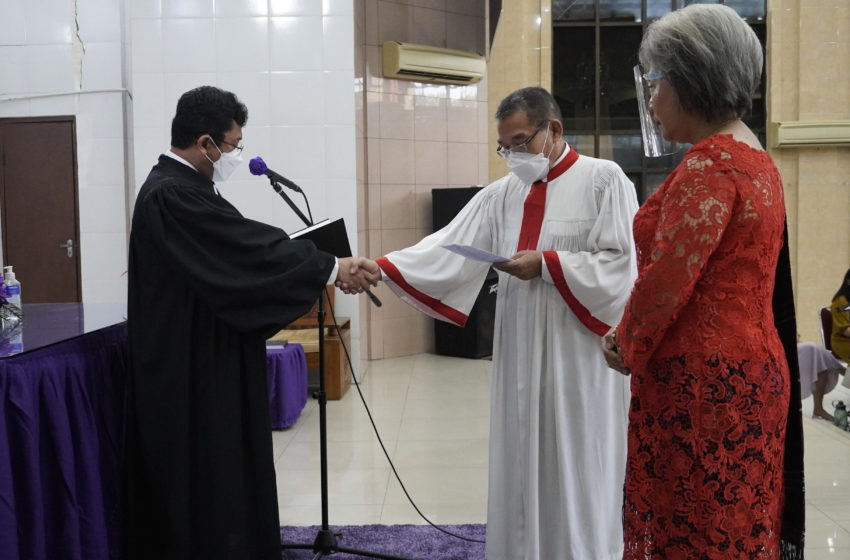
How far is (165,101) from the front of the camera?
6023mm

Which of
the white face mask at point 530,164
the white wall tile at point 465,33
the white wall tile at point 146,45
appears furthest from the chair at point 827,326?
the white wall tile at point 146,45

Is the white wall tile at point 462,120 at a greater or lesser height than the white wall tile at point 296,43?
lesser

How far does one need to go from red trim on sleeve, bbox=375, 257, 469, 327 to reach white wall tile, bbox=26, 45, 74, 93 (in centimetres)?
515

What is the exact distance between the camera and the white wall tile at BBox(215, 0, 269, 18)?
19.6 feet

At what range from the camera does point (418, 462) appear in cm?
429

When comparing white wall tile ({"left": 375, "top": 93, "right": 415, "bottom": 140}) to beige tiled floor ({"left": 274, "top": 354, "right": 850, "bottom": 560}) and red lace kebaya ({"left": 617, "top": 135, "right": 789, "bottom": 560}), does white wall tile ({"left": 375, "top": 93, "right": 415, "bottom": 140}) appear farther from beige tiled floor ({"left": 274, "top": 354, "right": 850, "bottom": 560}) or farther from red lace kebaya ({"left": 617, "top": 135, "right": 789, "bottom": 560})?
red lace kebaya ({"left": 617, "top": 135, "right": 789, "bottom": 560})

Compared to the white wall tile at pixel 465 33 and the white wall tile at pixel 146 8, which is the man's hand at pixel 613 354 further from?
the white wall tile at pixel 465 33

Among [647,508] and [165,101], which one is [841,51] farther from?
[647,508]

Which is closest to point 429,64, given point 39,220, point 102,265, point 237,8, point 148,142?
point 237,8

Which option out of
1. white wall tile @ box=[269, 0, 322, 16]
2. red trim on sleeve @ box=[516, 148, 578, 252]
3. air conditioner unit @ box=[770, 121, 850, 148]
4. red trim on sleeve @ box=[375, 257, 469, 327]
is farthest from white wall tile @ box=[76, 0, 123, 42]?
air conditioner unit @ box=[770, 121, 850, 148]

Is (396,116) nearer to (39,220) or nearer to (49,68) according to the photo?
(49,68)

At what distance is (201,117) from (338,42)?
3740 millimetres

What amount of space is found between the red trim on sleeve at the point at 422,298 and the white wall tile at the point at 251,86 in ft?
12.1

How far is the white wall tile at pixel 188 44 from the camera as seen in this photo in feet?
19.6
